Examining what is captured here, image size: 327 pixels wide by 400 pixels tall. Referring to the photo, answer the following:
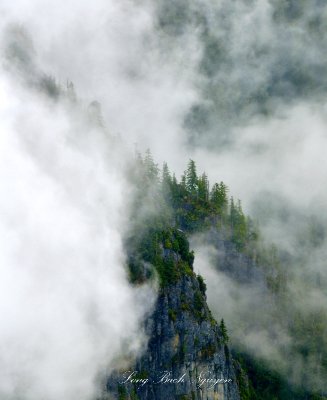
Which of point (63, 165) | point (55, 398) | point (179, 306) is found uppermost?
point (63, 165)

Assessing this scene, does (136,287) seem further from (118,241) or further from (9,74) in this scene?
(9,74)

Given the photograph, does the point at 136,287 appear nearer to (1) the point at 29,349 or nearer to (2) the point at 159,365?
(2) the point at 159,365

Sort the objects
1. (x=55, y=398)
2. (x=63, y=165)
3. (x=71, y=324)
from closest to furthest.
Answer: (x=55, y=398), (x=71, y=324), (x=63, y=165)

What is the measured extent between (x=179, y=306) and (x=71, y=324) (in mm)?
37558

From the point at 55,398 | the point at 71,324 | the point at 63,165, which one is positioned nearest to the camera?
the point at 55,398

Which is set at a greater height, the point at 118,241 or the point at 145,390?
the point at 118,241

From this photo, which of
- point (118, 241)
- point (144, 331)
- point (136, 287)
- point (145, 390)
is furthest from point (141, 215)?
point (145, 390)

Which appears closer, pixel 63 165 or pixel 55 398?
pixel 55 398

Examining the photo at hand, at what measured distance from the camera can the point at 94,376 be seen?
156375mm

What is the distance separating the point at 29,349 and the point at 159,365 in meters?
40.5

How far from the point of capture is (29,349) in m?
151

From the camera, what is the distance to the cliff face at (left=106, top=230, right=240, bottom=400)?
540 ft

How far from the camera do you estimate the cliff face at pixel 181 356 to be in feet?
540

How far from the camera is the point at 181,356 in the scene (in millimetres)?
177000
